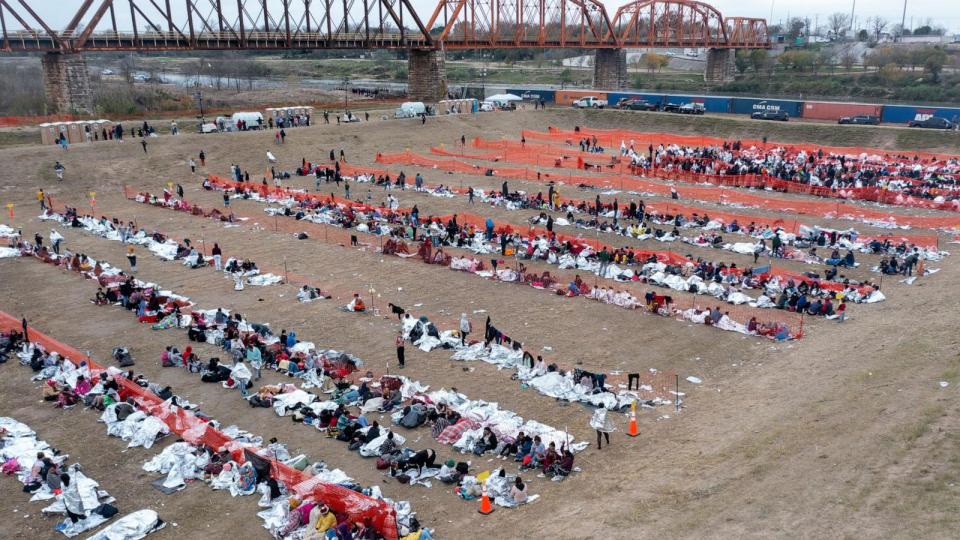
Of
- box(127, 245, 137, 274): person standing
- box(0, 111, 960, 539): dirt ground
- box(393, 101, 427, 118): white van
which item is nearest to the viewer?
box(0, 111, 960, 539): dirt ground

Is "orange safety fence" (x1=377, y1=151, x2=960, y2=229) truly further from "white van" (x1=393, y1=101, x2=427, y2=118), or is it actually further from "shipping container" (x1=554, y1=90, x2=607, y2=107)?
"shipping container" (x1=554, y1=90, x2=607, y2=107)

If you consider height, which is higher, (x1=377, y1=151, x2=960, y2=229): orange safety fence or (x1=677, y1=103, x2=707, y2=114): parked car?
(x1=677, y1=103, x2=707, y2=114): parked car

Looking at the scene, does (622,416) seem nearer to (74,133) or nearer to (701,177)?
(701,177)

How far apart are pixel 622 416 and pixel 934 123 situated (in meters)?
50.4

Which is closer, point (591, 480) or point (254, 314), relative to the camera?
point (591, 480)

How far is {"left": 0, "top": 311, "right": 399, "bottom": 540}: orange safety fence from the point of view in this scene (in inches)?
471

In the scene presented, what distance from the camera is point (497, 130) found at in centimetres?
6341

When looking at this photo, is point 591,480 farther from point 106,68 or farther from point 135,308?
point 106,68

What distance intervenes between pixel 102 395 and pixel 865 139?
53.6 meters

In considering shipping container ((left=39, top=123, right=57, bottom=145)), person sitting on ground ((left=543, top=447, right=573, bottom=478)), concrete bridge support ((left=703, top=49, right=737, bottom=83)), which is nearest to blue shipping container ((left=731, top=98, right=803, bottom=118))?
concrete bridge support ((left=703, top=49, right=737, bottom=83))

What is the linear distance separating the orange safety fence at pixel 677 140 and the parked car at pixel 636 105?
552 cm

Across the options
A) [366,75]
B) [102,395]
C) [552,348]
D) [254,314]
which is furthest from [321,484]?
[366,75]

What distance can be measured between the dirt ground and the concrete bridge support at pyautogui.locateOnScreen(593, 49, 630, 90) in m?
72.8

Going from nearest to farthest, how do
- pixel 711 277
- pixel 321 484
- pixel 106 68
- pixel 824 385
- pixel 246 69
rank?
pixel 321 484, pixel 824 385, pixel 711 277, pixel 246 69, pixel 106 68
